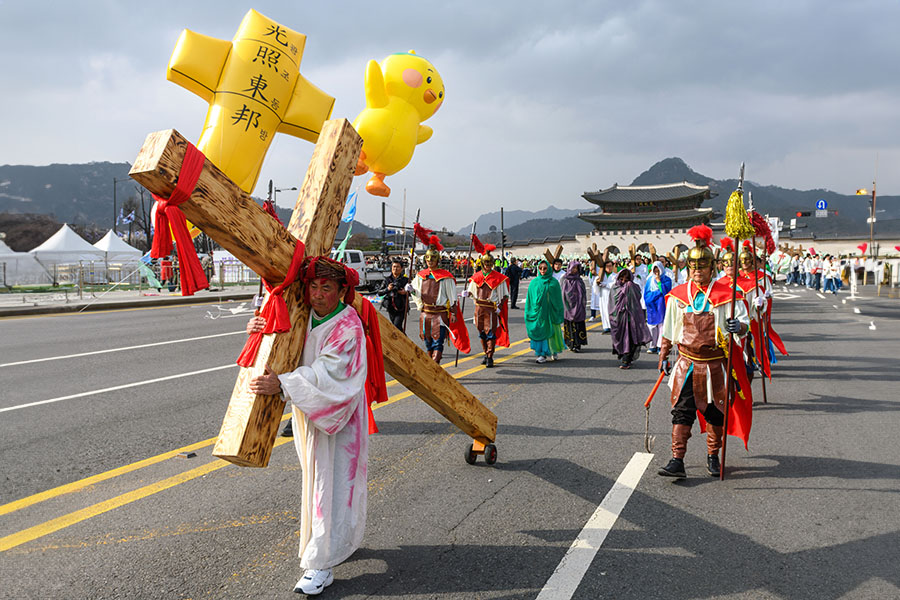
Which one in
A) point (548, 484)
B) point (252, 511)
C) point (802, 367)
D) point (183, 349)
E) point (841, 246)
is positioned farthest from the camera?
point (841, 246)

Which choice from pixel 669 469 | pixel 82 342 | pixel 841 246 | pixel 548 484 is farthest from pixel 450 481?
pixel 841 246

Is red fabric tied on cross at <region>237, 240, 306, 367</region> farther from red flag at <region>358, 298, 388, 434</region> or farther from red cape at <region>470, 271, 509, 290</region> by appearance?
red cape at <region>470, 271, 509, 290</region>

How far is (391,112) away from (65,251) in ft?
99.8

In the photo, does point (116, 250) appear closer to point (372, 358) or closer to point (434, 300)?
point (434, 300)

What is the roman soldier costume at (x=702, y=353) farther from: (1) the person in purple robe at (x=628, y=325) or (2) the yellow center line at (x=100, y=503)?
(1) the person in purple robe at (x=628, y=325)

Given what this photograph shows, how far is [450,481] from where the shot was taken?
14.3ft

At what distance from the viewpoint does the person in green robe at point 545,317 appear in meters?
9.72

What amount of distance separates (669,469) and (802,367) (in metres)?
6.07

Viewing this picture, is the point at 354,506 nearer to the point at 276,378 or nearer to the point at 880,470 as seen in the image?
the point at 276,378

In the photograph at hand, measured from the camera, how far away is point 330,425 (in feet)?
9.21

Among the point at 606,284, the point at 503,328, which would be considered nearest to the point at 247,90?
the point at 503,328

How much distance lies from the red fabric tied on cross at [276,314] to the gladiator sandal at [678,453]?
317cm

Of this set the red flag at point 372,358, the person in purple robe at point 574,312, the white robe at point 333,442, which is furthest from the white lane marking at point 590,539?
the person in purple robe at point 574,312

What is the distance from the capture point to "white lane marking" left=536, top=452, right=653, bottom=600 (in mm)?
2936
